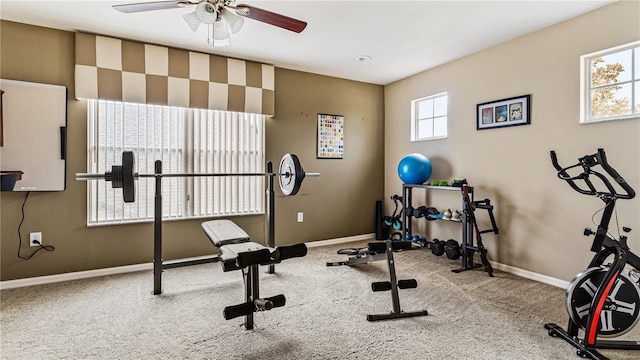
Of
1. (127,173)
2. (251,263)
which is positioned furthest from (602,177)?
(127,173)

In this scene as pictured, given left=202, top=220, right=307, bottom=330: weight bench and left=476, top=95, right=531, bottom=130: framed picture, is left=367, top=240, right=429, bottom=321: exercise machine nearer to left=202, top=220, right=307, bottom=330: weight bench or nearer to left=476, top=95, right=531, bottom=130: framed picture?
left=202, top=220, right=307, bottom=330: weight bench

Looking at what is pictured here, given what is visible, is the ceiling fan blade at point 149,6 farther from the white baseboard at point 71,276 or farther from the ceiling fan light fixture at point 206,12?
the white baseboard at point 71,276

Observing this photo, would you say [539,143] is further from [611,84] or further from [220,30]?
[220,30]

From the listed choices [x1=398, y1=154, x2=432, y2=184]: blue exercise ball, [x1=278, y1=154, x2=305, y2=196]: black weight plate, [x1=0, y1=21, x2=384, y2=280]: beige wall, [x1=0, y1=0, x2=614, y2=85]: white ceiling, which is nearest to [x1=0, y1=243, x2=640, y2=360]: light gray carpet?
[x1=0, y1=21, x2=384, y2=280]: beige wall

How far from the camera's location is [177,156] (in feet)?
11.9

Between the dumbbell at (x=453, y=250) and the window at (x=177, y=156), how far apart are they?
231 cm

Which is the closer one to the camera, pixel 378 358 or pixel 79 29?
pixel 378 358

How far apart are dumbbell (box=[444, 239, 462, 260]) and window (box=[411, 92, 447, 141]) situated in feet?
4.47

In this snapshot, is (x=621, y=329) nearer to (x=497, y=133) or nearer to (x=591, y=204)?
(x=591, y=204)

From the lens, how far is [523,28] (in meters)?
3.08

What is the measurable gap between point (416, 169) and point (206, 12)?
293cm

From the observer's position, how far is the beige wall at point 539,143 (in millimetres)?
2639

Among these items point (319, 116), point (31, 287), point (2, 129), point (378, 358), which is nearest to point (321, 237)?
point (319, 116)

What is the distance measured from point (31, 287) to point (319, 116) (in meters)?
3.62
